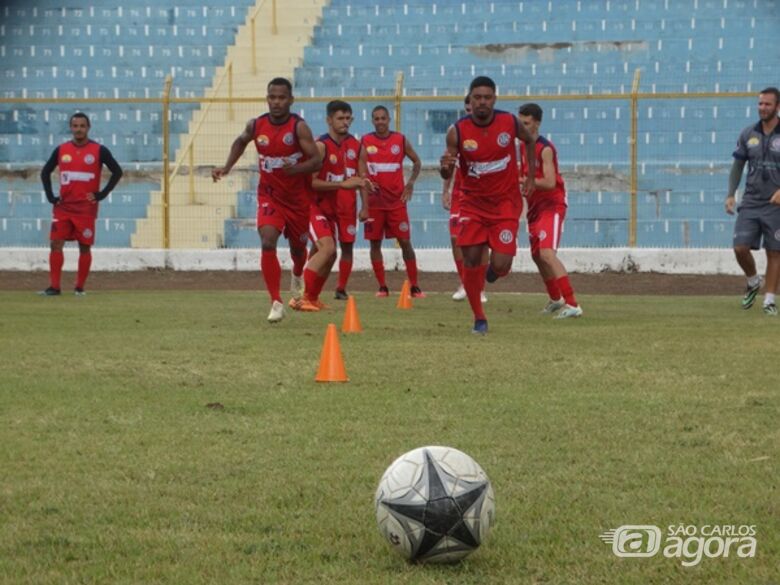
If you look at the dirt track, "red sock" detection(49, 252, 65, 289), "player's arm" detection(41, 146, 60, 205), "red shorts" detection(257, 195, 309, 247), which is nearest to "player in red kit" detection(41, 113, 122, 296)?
"red sock" detection(49, 252, 65, 289)

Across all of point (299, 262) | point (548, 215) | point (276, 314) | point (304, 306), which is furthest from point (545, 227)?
point (276, 314)

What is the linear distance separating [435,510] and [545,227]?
10.0 meters

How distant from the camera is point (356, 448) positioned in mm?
5625

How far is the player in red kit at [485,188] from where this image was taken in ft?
36.9

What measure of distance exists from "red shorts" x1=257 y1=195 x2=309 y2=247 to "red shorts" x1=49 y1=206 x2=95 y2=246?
5234 millimetres

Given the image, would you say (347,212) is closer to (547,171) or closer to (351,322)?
(547,171)

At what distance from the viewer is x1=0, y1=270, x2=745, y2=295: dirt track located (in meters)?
19.5

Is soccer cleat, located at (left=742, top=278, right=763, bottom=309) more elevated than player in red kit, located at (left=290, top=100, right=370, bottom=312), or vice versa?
player in red kit, located at (left=290, top=100, right=370, bottom=312)

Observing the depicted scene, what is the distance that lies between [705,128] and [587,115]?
6.69ft

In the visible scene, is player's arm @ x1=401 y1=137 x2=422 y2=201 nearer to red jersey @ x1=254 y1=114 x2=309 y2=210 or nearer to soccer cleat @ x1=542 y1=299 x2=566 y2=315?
soccer cleat @ x1=542 y1=299 x2=566 y2=315

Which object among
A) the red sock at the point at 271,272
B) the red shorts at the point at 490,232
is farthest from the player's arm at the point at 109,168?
the red shorts at the point at 490,232

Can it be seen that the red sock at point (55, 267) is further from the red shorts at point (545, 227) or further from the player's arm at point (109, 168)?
the red shorts at point (545, 227)

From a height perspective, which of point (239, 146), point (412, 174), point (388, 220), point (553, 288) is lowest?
point (553, 288)

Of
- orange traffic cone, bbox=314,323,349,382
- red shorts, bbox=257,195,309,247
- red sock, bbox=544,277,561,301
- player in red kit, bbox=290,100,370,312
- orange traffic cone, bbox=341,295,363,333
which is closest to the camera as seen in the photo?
orange traffic cone, bbox=314,323,349,382
